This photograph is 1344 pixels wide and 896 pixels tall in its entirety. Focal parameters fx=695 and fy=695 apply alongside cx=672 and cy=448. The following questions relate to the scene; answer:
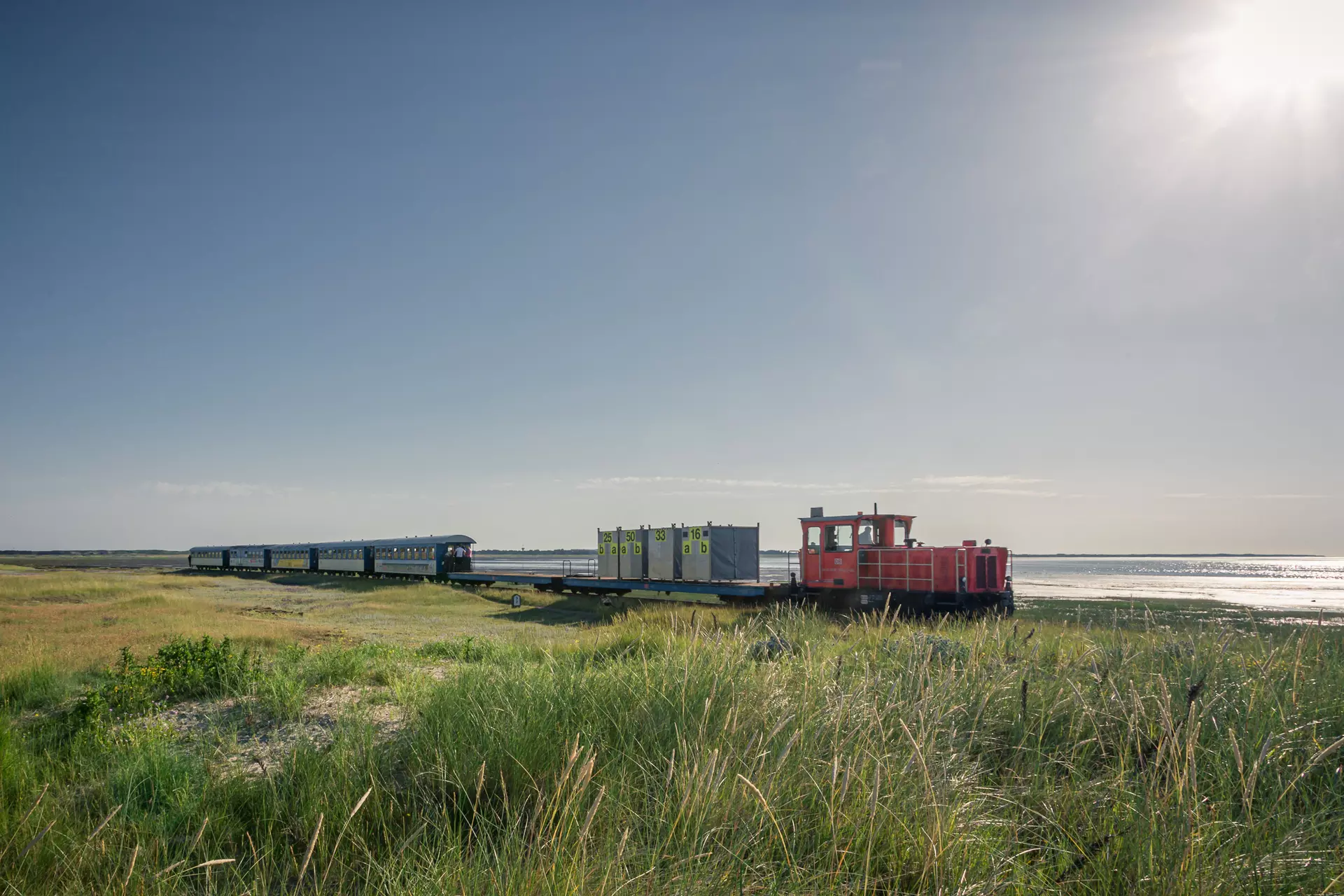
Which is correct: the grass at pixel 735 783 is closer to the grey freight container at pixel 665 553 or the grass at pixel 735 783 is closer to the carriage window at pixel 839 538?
the carriage window at pixel 839 538

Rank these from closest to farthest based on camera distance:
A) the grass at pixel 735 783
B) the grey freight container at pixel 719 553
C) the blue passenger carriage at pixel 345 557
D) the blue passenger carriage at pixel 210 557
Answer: the grass at pixel 735 783 → the grey freight container at pixel 719 553 → the blue passenger carriage at pixel 345 557 → the blue passenger carriage at pixel 210 557

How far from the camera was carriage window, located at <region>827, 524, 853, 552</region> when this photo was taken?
882 inches

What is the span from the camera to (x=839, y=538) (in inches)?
891

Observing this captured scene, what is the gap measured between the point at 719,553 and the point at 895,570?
30.2 ft

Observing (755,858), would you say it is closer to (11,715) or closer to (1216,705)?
(1216,705)

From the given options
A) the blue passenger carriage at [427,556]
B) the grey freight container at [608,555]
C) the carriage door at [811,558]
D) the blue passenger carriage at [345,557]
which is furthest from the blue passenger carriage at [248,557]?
the carriage door at [811,558]

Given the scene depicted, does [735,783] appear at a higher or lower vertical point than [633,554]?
higher

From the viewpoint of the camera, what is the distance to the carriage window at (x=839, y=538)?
22.4m

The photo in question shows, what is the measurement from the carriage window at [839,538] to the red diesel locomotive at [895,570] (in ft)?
0.07

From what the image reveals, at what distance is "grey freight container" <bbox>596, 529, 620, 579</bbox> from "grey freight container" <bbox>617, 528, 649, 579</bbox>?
371mm

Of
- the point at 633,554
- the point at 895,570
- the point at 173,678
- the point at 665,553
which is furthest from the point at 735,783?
the point at 633,554

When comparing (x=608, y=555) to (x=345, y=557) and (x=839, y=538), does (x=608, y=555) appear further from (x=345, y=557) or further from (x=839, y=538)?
(x=345, y=557)

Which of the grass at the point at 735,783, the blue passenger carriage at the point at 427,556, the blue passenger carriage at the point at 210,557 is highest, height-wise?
the grass at the point at 735,783

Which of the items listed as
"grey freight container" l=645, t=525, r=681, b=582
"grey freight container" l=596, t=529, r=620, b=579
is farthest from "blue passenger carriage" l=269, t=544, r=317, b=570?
"grey freight container" l=645, t=525, r=681, b=582
